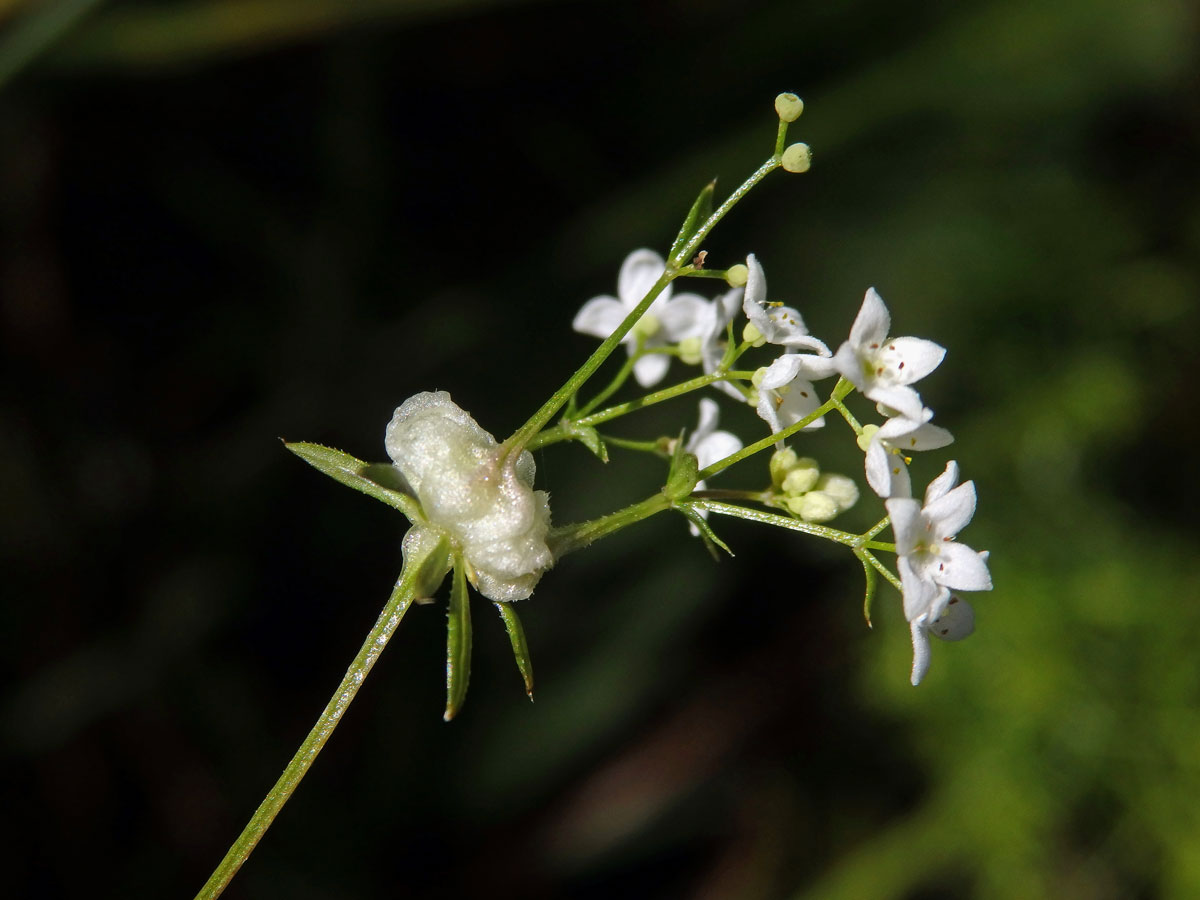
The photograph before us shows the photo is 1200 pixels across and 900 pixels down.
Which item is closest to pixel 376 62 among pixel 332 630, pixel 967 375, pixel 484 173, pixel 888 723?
pixel 484 173

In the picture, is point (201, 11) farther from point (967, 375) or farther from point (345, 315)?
point (967, 375)

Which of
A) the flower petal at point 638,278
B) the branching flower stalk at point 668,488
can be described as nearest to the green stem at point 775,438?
the branching flower stalk at point 668,488

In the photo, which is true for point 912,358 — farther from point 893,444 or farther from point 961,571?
point 961,571

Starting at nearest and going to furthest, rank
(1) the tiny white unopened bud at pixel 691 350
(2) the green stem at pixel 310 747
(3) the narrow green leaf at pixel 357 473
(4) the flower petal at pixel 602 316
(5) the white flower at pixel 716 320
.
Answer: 1. (2) the green stem at pixel 310 747
2. (3) the narrow green leaf at pixel 357 473
3. (5) the white flower at pixel 716 320
4. (1) the tiny white unopened bud at pixel 691 350
5. (4) the flower petal at pixel 602 316

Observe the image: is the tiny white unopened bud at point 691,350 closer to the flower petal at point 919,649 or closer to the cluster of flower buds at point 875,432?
the cluster of flower buds at point 875,432

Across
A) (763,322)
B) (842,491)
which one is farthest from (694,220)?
(842,491)

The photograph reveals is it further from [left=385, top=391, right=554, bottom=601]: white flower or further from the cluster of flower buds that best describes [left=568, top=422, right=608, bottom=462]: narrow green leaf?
the cluster of flower buds
